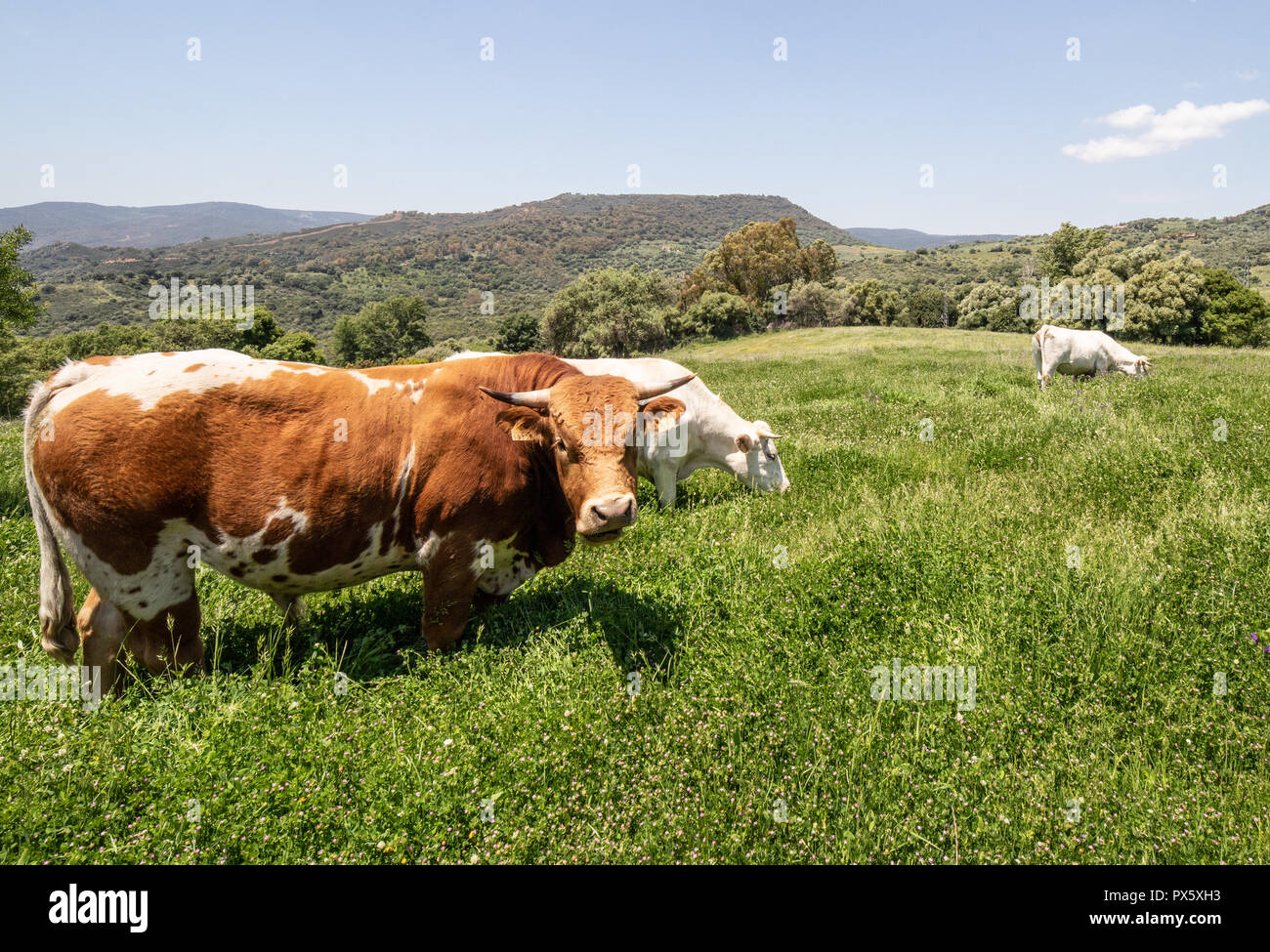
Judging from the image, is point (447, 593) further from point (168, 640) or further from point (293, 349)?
point (293, 349)

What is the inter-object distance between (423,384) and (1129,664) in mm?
5507

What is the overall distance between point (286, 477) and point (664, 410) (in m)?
2.84

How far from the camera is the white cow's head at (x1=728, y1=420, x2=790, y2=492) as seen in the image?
29.8 ft

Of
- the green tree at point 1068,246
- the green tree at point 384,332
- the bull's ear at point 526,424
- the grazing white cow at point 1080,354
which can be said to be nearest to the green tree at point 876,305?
the green tree at point 1068,246

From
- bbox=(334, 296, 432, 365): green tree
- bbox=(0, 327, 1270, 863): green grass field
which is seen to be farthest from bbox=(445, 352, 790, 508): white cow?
bbox=(334, 296, 432, 365): green tree

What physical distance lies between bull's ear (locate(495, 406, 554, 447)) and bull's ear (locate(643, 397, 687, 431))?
31.5 inches

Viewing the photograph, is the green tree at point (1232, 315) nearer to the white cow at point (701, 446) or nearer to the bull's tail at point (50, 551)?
the white cow at point (701, 446)

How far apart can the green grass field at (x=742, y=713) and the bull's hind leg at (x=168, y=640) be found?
0.68 feet

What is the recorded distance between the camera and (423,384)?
500 centimetres

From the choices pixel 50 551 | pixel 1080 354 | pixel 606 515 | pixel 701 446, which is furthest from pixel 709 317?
pixel 50 551

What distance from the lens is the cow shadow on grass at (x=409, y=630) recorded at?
15.9 feet

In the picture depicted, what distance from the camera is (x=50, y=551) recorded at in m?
4.23
